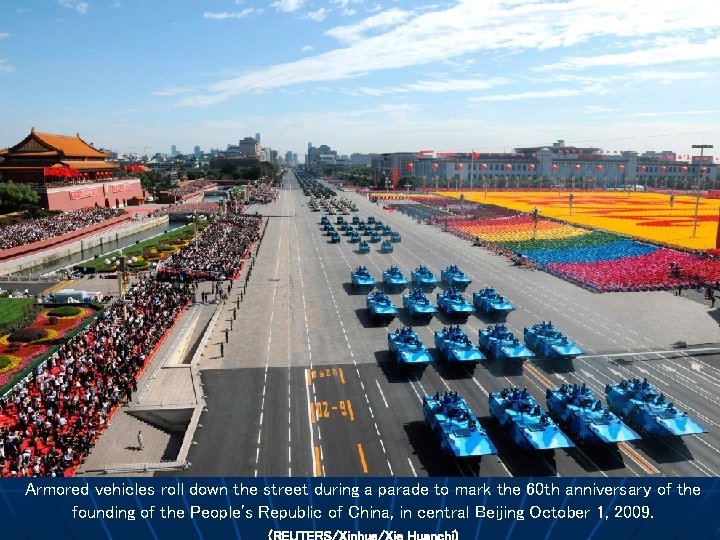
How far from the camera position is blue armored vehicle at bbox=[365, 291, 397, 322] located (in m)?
35.8

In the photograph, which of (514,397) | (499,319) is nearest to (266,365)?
(514,397)

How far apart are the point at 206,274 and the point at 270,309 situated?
1126cm

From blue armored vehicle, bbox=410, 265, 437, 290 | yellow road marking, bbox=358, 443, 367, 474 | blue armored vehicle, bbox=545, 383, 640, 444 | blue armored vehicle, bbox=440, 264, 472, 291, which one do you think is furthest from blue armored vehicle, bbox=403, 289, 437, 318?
yellow road marking, bbox=358, 443, 367, 474

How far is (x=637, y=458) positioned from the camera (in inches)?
805

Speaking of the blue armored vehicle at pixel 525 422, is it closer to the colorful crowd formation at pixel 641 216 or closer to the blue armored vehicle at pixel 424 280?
the blue armored vehicle at pixel 424 280

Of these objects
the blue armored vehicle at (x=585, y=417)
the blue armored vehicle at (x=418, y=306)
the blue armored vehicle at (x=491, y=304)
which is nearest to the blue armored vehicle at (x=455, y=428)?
the blue armored vehicle at (x=585, y=417)

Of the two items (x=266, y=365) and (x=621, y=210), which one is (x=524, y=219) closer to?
(x=621, y=210)

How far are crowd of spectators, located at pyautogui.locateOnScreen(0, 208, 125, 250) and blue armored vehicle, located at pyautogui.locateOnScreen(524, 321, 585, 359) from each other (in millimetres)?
54576

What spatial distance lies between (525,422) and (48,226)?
70556mm

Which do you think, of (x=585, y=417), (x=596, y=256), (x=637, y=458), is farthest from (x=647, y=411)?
(x=596, y=256)

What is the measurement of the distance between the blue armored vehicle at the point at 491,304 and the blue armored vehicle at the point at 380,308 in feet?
21.5

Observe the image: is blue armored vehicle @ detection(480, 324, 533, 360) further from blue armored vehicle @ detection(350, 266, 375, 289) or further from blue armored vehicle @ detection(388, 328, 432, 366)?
blue armored vehicle @ detection(350, 266, 375, 289)

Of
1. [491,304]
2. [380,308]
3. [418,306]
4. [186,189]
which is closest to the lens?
[380,308]

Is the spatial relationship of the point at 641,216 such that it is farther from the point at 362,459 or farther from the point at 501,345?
the point at 362,459
